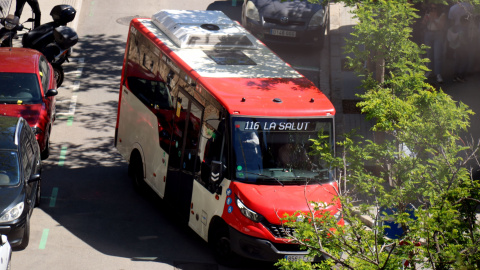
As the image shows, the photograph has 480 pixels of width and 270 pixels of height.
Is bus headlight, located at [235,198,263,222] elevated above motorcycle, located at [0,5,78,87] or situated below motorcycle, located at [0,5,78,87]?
above

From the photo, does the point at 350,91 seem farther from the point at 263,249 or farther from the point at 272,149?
the point at 263,249

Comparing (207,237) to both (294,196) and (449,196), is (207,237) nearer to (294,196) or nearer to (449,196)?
(294,196)

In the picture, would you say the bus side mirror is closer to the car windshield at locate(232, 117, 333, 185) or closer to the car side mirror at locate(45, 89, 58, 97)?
the car windshield at locate(232, 117, 333, 185)

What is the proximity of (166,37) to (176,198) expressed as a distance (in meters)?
3.06

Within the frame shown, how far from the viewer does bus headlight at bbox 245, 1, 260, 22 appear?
2278 cm

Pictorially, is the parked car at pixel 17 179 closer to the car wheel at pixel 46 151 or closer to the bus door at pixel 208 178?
the car wheel at pixel 46 151

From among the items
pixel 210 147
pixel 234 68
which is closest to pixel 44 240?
pixel 210 147

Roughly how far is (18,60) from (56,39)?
391cm

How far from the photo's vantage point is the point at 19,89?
52.6ft

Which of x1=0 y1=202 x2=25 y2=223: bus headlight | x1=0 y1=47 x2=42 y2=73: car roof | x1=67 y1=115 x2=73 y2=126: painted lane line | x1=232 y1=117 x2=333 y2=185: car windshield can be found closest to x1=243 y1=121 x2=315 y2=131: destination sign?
x1=232 y1=117 x2=333 y2=185: car windshield

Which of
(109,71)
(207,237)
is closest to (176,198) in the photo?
(207,237)

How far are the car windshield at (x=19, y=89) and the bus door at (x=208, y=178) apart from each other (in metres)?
4.47

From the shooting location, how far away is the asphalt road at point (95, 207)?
13.0m

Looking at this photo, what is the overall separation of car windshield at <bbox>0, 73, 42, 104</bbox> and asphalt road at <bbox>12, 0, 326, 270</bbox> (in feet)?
4.49
